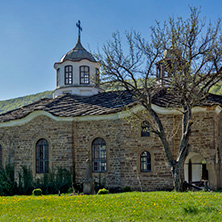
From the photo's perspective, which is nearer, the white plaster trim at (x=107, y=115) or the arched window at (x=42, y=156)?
the white plaster trim at (x=107, y=115)

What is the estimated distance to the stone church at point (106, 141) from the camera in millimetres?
16969

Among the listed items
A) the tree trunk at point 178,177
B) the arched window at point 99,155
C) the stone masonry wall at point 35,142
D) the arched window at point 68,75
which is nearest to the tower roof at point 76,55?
the arched window at point 68,75

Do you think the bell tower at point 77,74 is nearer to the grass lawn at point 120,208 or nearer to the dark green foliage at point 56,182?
the dark green foliage at point 56,182

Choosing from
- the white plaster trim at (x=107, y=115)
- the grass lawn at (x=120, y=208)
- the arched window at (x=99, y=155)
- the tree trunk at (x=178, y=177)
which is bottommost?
the grass lawn at (x=120, y=208)

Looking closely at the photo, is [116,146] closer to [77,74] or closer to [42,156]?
[42,156]

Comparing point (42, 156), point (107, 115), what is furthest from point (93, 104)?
point (42, 156)

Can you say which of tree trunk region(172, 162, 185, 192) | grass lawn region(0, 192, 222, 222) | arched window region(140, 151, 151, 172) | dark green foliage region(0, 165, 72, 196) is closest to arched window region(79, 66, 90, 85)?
dark green foliage region(0, 165, 72, 196)

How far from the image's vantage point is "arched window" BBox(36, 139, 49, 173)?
65.9 feet

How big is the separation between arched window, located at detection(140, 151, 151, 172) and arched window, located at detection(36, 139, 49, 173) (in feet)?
18.5

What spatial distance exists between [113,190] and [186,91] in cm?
664

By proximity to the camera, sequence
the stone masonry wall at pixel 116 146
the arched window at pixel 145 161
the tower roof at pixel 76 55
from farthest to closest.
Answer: the tower roof at pixel 76 55 → the arched window at pixel 145 161 → the stone masonry wall at pixel 116 146

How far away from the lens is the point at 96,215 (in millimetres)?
10883

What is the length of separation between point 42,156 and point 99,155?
3508mm

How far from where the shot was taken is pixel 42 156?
20203mm
